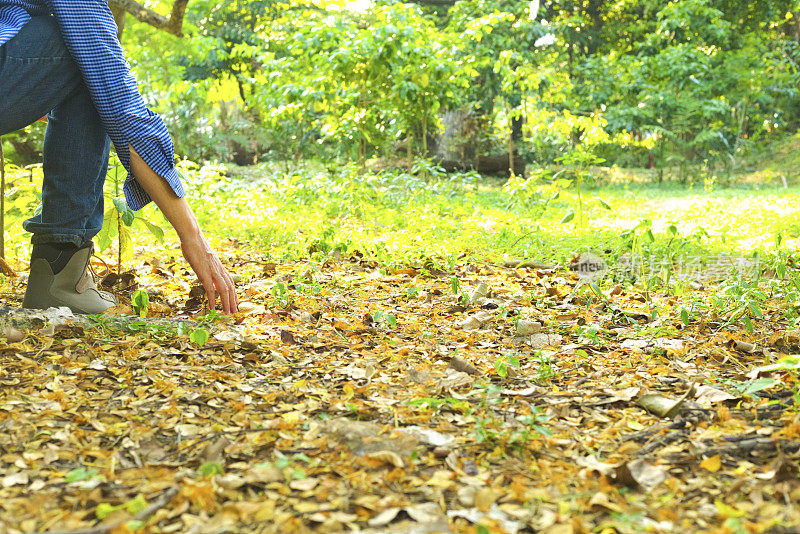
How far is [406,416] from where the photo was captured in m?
1.51

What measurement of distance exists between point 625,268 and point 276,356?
200cm

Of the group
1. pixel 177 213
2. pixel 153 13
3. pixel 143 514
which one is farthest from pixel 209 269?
pixel 153 13

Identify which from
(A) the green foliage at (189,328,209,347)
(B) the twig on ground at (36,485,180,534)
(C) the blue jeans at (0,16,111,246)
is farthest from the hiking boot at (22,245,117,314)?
(B) the twig on ground at (36,485,180,534)

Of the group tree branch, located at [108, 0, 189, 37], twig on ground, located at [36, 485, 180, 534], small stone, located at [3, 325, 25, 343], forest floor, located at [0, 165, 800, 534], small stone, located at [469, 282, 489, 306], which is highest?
tree branch, located at [108, 0, 189, 37]

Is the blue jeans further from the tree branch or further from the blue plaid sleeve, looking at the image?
the tree branch

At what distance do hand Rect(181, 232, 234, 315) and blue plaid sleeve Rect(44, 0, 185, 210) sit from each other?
0.16 meters

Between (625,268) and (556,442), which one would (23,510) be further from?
(625,268)

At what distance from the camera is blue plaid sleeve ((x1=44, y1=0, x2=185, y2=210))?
1896mm

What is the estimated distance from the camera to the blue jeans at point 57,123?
6.12 ft

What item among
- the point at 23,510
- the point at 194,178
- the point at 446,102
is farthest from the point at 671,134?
the point at 23,510

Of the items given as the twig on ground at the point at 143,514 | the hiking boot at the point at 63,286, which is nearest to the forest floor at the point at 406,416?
the twig on ground at the point at 143,514

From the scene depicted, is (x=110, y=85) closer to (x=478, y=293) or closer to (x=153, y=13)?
(x=478, y=293)

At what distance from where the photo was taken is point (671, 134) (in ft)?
38.3

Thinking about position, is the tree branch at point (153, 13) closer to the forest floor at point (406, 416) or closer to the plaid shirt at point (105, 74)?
the forest floor at point (406, 416)
